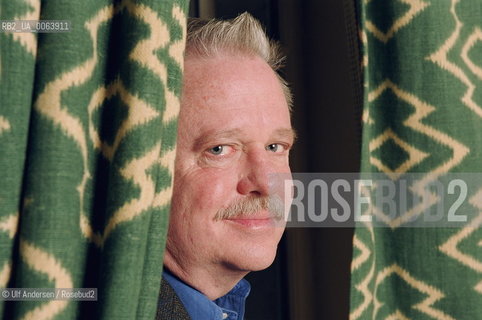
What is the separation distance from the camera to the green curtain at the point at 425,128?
3.01 ft

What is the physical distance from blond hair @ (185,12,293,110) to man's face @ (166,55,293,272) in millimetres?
36

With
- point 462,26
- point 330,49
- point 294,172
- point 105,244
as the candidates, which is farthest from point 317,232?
point 105,244

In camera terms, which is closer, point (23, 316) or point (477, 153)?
point (23, 316)

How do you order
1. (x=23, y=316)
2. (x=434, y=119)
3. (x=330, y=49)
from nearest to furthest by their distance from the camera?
(x=23, y=316) → (x=434, y=119) → (x=330, y=49)

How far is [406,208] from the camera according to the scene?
951mm

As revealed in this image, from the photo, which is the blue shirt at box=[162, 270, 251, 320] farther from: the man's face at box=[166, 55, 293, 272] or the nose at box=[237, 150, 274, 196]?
the nose at box=[237, 150, 274, 196]

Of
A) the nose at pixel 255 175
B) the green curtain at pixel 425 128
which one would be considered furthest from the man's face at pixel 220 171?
the green curtain at pixel 425 128

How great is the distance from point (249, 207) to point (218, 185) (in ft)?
0.23

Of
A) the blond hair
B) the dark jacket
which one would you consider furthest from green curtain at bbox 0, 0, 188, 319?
the blond hair

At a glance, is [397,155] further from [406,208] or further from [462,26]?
[462,26]

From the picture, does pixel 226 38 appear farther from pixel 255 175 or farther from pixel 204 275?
pixel 204 275

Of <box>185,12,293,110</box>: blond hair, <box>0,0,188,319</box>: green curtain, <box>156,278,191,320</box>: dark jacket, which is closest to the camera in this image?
<box>0,0,188,319</box>: green curtain

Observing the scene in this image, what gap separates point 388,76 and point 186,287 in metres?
0.53

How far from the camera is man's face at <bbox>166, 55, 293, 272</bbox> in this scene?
3.15 feet
